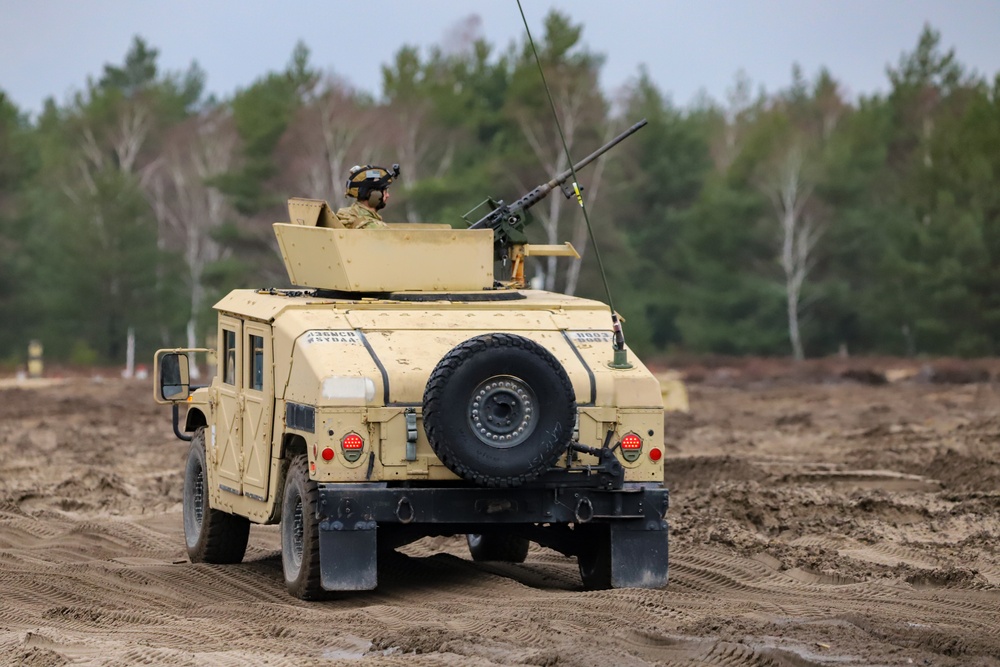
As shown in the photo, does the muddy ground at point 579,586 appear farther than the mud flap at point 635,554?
No

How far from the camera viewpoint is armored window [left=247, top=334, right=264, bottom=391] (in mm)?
12273

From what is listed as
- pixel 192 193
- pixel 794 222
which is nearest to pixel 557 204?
pixel 794 222

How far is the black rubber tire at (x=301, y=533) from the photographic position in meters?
11.1

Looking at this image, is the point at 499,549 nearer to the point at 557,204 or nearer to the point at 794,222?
the point at 557,204

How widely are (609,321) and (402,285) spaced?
1.41m

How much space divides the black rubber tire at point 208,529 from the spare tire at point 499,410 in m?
3.14

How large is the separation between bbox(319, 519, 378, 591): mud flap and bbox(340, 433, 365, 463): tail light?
0.38 metres

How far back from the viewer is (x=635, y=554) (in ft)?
37.7

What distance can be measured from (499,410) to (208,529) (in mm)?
3664

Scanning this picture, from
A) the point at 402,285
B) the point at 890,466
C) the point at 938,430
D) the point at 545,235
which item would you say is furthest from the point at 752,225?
the point at 402,285

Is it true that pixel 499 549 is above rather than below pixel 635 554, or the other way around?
below

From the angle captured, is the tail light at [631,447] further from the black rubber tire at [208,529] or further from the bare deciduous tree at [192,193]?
the bare deciduous tree at [192,193]

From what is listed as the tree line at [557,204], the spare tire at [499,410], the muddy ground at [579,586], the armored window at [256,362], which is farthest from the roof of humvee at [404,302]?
the tree line at [557,204]

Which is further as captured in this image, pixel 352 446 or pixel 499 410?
pixel 352 446
